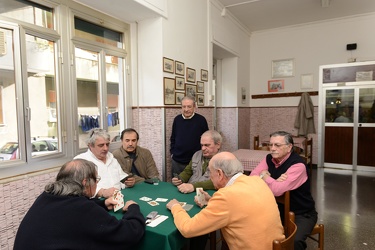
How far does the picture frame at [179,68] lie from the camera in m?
3.73

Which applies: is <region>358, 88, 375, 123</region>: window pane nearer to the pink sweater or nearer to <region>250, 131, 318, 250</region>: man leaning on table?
<region>250, 131, 318, 250</region>: man leaning on table

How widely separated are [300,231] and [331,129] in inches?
187

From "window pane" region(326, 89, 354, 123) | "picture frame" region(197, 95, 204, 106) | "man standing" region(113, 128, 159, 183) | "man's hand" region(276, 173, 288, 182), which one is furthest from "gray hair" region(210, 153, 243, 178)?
"window pane" region(326, 89, 354, 123)

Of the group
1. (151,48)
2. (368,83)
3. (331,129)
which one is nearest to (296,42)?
(368,83)

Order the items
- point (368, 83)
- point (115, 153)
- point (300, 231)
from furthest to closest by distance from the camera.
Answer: point (368, 83) → point (115, 153) → point (300, 231)

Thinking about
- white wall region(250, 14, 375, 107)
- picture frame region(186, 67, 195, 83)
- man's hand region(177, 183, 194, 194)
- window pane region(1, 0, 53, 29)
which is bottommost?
man's hand region(177, 183, 194, 194)

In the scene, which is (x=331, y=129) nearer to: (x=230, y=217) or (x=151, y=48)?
(x=151, y=48)

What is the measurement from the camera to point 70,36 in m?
2.82

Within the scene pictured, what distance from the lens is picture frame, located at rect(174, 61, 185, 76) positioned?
373 cm

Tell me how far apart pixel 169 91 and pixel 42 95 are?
157cm

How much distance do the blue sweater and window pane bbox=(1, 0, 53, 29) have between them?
1833 mm

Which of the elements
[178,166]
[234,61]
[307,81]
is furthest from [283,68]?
[178,166]

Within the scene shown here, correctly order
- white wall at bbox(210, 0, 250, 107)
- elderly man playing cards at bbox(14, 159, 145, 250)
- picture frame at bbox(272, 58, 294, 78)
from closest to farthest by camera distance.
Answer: elderly man playing cards at bbox(14, 159, 145, 250), white wall at bbox(210, 0, 250, 107), picture frame at bbox(272, 58, 294, 78)

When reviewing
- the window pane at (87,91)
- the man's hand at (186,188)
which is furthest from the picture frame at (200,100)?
the man's hand at (186,188)
